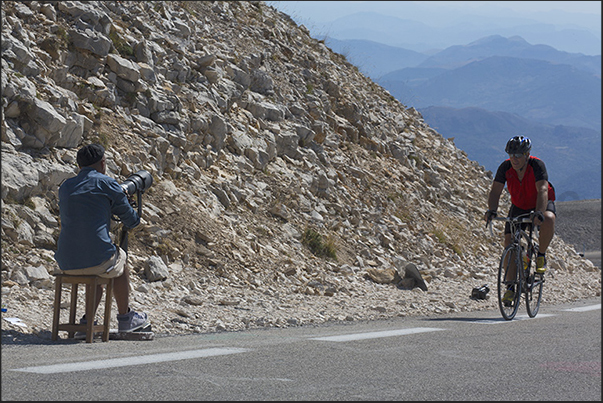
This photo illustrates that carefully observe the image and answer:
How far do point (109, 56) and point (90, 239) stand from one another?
7.90 meters

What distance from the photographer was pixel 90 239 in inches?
250

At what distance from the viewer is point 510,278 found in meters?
8.88

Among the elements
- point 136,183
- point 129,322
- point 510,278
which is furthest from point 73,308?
point 510,278

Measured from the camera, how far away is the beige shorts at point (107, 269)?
6.43m

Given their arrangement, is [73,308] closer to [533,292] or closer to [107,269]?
[107,269]

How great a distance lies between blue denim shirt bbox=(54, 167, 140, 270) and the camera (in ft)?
20.8

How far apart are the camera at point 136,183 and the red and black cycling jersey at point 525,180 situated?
436 centimetres

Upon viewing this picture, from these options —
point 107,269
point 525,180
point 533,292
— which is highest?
point 525,180

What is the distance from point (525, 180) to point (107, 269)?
17.1ft

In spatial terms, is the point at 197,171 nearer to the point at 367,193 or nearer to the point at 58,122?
the point at 58,122

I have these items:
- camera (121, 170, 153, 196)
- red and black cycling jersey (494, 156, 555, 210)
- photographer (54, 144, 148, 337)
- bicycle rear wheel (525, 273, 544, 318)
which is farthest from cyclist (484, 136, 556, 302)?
photographer (54, 144, 148, 337)

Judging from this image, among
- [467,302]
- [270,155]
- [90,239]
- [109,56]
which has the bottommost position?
[467,302]

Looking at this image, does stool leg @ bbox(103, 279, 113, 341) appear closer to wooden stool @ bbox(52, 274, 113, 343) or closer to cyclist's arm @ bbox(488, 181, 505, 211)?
wooden stool @ bbox(52, 274, 113, 343)

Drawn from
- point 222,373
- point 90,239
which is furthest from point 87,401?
point 90,239
